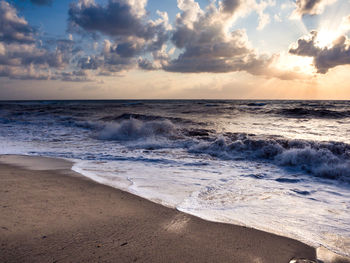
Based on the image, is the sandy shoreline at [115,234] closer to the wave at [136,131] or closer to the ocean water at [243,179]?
the ocean water at [243,179]

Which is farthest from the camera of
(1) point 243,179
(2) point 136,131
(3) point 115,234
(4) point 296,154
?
(2) point 136,131

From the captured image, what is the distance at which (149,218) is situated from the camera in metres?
2.99

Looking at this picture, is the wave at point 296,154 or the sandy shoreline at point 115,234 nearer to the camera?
the sandy shoreline at point 115,234

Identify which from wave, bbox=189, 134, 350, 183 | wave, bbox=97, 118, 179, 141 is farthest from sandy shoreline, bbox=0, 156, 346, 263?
wave, bbox=97, 118, 179, 141

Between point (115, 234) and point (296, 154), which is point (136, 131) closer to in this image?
point (296, 154)

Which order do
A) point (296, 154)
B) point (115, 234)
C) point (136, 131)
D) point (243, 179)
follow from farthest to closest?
point (136, 131) < point (296, 154) < point (243, 179) < point (115, 234)

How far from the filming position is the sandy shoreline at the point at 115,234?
2172 mm

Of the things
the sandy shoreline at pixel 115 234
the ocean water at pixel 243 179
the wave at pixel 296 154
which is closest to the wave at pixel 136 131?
the ocean water at pixel 243 179

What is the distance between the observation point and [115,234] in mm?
2520

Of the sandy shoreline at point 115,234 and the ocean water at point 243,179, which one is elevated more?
the sandy shoreline at point 115,234

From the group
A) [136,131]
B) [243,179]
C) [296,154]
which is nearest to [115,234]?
[243,179]

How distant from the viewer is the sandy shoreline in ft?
7.13

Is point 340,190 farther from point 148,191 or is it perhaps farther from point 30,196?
point 30,196

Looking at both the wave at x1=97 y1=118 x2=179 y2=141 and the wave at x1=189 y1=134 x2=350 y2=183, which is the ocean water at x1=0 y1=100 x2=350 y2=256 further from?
the wave at x1=97 y1=118 x2=179 y2=141
